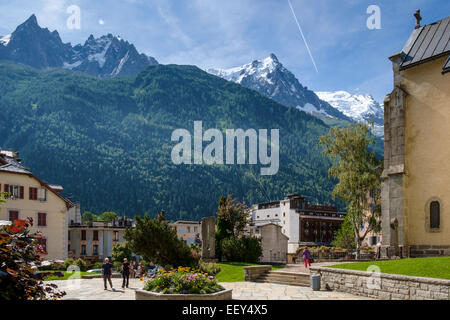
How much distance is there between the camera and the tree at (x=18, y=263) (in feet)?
19.1

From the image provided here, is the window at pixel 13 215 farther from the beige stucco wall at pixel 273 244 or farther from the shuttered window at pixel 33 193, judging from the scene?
the beige stucco wall at pixel 273 244

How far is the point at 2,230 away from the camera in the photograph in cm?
642

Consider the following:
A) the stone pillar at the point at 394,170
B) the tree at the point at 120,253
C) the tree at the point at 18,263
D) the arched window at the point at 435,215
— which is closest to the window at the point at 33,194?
the tree at the point at 120,253

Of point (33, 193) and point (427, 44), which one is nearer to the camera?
point (427, 44)

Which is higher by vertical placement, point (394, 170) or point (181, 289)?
point (394, 170)

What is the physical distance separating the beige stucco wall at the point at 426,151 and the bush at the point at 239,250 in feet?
40.8

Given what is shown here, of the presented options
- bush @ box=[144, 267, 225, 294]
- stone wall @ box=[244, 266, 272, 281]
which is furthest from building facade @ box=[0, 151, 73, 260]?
bush @ box=[144, 267, 225, 294]

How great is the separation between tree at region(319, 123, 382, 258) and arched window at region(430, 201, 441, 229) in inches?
650

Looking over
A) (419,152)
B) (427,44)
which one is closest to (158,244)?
(419,152)

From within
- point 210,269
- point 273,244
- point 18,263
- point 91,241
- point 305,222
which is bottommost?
point 91,241

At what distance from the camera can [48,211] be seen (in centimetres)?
4875

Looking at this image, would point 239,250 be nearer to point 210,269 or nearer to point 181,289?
point 210,269

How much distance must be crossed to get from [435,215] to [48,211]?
137ft

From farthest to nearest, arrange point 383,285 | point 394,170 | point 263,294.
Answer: point 394,170
point 263,294
point 383,285
